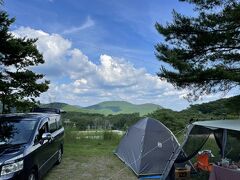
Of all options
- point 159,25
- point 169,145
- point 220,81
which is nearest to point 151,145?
point 169,145

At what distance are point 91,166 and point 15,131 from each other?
324cm

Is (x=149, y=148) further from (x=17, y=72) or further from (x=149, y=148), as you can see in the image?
(x=17, y=72)

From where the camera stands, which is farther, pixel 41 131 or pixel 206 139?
pixel 206 139

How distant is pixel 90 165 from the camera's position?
927 centimetres

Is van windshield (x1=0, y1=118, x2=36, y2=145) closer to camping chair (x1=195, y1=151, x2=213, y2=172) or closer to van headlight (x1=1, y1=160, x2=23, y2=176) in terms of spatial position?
van headlight (x1=1, y1=160, x2=23, y2=176)

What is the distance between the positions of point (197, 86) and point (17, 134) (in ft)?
28.8

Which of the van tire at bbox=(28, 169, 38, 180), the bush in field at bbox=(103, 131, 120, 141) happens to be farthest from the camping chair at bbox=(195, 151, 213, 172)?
the bush in field at bbox=(103, 131, 120, 141)

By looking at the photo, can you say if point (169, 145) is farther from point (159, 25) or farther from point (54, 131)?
point (159, 25)

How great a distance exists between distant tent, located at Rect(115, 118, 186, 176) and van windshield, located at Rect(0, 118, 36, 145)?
3106mm

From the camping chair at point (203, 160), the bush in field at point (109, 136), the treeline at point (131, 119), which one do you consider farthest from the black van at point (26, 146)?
the bush in field at point (109, 136)

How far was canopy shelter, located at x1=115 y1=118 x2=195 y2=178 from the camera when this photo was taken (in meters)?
8.29

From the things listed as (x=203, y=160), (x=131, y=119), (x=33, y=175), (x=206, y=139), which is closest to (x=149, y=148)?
(x=203, y=160)

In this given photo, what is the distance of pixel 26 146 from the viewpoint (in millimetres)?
5750

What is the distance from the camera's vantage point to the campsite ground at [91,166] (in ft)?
26.0
